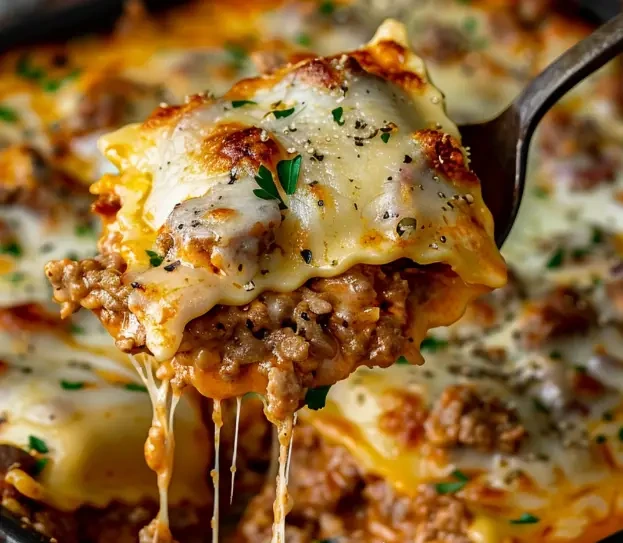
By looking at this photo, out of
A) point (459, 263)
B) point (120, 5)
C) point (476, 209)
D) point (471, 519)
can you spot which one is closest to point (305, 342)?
point (459, 263)

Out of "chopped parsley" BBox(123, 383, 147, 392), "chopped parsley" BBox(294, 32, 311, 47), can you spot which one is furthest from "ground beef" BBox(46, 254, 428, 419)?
"chopped parsley" BBox(294, 32, 311, 47)

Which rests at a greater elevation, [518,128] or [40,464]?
[518,128]

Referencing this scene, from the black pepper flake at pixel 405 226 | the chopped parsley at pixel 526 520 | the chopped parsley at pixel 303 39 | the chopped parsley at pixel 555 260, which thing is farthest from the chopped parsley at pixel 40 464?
the chopped parsley at pixel 303 39

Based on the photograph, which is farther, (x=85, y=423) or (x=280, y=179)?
(x=85, y=423)

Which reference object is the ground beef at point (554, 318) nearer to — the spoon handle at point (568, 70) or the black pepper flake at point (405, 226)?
the spoon handle at point (568, 70)

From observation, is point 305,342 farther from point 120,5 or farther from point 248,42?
point 120,5

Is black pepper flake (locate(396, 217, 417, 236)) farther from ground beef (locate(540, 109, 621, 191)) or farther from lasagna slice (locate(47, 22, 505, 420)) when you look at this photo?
ground beef (locate(540, 109, 621, 191))

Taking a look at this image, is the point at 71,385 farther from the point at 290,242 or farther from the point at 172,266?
the point at 290,242

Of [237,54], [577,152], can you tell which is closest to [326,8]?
[237,54]
